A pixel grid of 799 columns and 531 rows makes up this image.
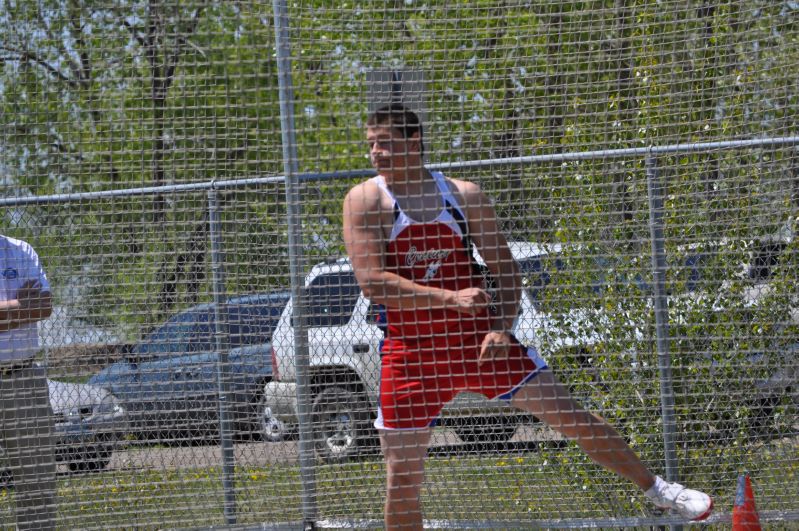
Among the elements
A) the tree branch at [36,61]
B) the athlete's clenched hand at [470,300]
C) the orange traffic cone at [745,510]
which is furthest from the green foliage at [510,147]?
the athlete's clenched hand at [470,300]

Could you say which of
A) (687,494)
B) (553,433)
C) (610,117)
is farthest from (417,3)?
(687,494)

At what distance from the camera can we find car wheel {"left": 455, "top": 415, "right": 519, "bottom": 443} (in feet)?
15.3

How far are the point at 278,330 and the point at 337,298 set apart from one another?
1.12ft

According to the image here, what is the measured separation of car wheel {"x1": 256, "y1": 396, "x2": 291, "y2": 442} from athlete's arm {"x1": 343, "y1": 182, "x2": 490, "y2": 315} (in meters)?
1.36

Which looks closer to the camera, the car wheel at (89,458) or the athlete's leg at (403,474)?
the athlete's leg at (403,474)

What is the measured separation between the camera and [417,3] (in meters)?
4.78

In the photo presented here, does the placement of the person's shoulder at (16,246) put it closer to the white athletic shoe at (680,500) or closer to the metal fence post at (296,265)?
the metal fence post at (296,265)

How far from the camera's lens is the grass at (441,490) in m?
4.61

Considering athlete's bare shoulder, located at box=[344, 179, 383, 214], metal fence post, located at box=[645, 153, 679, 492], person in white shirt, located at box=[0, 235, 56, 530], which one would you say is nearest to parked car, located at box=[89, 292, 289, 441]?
person in white shirt, located at box=[0, 235, 56, 530]

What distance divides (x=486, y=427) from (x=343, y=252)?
114cm

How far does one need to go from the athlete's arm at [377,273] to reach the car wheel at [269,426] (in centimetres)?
136

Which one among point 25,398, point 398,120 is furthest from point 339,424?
point 398,120

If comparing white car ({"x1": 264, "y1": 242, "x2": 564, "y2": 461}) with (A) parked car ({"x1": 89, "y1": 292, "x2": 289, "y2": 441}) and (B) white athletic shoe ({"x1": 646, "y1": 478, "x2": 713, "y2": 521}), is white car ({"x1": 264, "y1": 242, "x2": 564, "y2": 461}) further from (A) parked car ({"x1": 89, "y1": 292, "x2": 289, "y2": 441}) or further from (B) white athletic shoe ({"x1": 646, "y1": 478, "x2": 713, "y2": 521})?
(B) white athletic shoe ({"x1": 646, "y1": 478, "x2": 713, "y2": 521})

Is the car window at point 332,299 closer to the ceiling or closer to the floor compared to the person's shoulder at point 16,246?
closer to the floor
